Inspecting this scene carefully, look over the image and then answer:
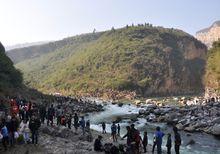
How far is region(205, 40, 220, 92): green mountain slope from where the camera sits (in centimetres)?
12812

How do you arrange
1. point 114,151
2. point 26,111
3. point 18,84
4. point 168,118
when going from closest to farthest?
point 114,151
point 26,111
point 168,118
point 18,84

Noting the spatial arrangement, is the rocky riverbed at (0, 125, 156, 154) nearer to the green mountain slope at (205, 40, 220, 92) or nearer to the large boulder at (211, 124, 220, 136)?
the large boulder at (211, 124, 220, 136)

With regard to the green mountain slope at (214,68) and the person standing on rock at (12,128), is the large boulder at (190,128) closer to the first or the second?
the person standing on rock at (12,128)

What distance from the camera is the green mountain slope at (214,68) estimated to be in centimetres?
12812

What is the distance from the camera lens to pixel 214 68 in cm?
12988

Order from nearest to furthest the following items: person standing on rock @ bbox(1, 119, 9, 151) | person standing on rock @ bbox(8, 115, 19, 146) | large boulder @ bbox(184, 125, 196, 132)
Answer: person standing on rock @ bbox(1, 119, 9, 151) → person standing on rock @ bbox(8, 115, 19, 146) → large boulder @ bbox(184, 125, 196, 132)

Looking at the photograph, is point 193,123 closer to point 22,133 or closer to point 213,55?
point 22,133

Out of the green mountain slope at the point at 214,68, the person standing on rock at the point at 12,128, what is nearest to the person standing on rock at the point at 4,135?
the person standing on rock at the point at 12,128

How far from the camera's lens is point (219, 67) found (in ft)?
414

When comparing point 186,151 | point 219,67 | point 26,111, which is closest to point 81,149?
point 26,111

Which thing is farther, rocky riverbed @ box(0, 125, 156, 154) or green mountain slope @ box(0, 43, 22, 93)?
green mountain slope @ box(0, 43, 22, 93)

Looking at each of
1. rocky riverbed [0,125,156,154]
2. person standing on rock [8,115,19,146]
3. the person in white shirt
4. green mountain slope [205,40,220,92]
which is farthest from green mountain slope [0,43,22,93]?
person standing on rock [8,115,19,146]

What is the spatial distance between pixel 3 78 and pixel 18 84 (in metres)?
14.2

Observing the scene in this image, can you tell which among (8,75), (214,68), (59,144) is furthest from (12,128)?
(214,68)
